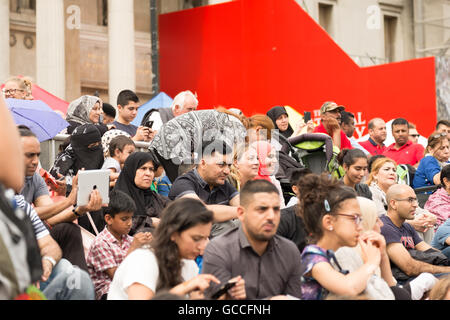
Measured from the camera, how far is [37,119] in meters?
8.93

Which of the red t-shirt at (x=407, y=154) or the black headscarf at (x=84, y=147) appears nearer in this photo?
the black headscarf at (x=84, y=147)

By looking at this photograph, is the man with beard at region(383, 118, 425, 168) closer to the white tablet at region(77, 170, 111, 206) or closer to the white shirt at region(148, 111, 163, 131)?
the white shirt at region(148, 111, 163, 131)

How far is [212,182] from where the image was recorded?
740 centimetres

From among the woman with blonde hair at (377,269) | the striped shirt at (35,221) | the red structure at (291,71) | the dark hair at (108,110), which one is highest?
the red structure at (291,71)

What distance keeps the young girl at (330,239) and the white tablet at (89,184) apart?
1776 millimetres

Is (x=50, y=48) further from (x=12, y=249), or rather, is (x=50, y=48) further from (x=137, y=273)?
(x=12, y=249)

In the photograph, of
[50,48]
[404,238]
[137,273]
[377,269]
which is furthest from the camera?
[50,48]

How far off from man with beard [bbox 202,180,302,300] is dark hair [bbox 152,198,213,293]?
0.43 metres

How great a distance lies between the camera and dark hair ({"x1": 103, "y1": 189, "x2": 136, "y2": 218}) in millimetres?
6879

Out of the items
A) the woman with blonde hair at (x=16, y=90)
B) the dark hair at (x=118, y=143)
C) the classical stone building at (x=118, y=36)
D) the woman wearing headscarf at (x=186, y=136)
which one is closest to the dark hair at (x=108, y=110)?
the woman with blonde hair at (x=16, y=90)

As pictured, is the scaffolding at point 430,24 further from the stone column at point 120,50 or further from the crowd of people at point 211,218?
the crowd of people at point 211,218

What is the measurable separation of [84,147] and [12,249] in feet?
19.6

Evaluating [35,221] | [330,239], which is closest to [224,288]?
[330,239]

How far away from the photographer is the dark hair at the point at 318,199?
587 cm
